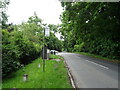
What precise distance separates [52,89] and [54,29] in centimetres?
4226

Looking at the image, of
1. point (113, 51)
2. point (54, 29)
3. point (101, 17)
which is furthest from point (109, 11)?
point (54, 29)

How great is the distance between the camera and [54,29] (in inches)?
1804

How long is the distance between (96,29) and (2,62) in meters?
11.0

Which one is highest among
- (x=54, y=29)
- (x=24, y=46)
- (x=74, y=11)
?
(x=54, y=29)

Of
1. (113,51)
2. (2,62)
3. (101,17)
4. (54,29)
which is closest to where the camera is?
(2,62)

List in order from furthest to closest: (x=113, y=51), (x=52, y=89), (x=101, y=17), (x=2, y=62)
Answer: (x=113, y=51), (x=101, y=17), (x=2, y=62), (x=52, y=89)

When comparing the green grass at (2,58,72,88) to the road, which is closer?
the green grass at (2,58,72,88)

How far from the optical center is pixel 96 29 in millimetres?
13094

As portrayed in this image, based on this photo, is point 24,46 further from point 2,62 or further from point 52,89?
point 52,89

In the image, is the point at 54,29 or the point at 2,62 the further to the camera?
the point at 54,29

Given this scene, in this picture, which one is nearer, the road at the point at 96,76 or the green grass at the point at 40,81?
the green grass at the point at 40,81

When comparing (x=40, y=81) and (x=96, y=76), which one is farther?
(x=96, y=76)

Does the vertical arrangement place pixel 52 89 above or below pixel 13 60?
below

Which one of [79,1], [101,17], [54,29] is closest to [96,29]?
[101,17]
